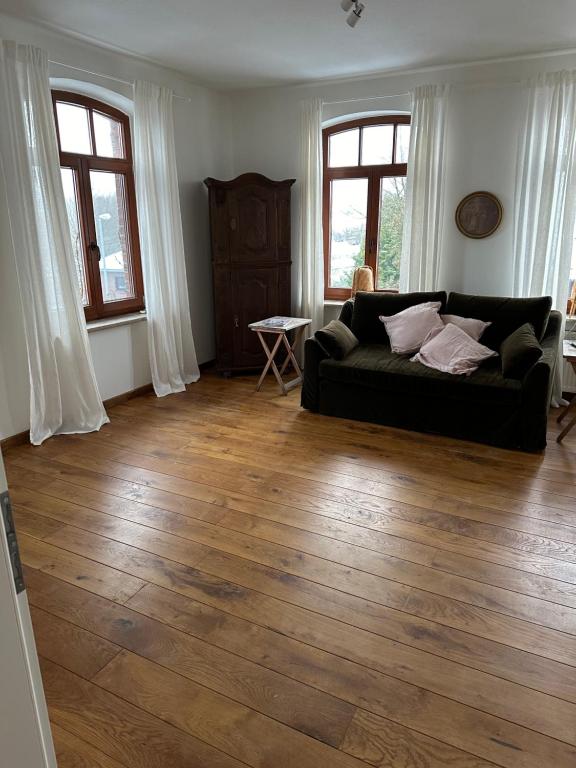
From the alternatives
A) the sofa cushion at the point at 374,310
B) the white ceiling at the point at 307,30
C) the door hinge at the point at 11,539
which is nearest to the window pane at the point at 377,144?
the white ceiling at the point at 307,30

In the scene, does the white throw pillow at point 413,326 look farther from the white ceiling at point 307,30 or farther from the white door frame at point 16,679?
the white door frame at point 16,679

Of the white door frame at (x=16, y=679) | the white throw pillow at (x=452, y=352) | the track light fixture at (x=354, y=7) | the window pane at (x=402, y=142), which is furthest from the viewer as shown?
the window pane at (x=402, y=142)

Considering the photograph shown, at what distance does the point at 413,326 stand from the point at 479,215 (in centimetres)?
119

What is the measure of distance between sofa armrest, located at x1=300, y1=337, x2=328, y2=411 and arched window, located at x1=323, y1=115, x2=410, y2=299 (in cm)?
133

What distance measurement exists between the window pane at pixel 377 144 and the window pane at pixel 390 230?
8.1 inches

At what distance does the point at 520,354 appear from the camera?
11.6ft

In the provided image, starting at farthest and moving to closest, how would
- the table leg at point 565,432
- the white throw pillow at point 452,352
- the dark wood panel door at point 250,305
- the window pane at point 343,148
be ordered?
the dark wood panel door at point 250,305 < the window pane at point 343,148 < the white throw pillow at point 452,352 < the table leg at point 565,432

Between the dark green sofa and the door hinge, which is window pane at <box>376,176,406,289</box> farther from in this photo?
the door hinge

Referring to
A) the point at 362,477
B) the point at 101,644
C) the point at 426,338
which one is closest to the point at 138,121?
the point at 426,338

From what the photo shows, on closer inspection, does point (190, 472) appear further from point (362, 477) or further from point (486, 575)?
point (486, 575)

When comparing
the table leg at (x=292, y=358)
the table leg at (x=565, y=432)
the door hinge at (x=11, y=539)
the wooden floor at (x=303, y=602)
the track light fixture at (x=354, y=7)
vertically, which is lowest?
the wooden floor at (x=303, y=602)

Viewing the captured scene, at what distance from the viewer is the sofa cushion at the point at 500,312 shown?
4.05 metres

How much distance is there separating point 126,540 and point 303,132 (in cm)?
404

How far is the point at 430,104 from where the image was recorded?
443 cm
